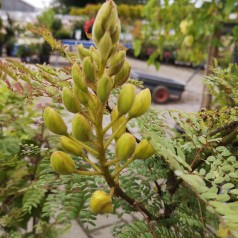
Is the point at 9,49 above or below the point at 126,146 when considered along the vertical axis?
below

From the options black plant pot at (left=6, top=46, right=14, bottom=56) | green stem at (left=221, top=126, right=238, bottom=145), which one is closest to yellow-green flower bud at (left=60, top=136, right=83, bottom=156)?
green stem at (left=221, top=126, right=238, bottom=145)

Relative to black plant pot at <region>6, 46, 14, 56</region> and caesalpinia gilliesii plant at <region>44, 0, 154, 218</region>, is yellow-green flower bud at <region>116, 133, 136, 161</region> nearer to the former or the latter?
caesalpinia gilliesii plant at <region>44, 0, 154, 218</region>

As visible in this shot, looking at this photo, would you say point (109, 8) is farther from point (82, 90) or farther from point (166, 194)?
point (166, 194)

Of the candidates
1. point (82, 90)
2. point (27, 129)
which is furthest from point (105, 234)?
point (82, 90)

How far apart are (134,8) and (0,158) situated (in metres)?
10.5

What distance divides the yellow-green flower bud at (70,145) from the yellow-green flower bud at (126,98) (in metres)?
0.07

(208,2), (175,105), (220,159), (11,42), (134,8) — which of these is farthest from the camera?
(134,8)

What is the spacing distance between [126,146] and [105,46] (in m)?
0.11

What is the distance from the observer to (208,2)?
1.94m

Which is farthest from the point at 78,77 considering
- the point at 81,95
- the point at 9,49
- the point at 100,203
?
the point at 9,49

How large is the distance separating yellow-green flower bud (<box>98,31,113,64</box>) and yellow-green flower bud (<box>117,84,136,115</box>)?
4 centimetres

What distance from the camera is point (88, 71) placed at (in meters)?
0.33

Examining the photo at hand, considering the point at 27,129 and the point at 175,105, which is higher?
the point at 27,129

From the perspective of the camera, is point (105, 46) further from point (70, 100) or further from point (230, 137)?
point (230, 137)
